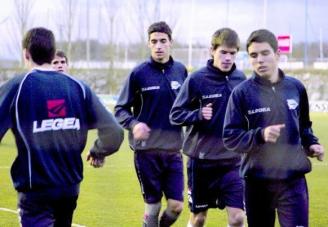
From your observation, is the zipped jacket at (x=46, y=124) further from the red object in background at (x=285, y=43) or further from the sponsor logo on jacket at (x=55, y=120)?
the red object in background at (x=285, y=43)

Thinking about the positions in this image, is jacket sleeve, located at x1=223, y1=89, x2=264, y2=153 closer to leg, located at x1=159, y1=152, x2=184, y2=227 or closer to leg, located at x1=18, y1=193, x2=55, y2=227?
leg, located at x1=18, y1=193, x2=55, y2=227

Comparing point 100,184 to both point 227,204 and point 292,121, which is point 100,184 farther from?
point 292,121

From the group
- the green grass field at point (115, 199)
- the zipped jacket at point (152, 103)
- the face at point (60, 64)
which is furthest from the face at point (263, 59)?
the green grass field at point (115, 199)

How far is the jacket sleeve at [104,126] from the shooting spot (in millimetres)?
4691

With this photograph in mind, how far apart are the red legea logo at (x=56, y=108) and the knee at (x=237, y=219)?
2.44m

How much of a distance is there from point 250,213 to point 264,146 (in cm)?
49

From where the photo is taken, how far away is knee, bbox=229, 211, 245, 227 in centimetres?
645

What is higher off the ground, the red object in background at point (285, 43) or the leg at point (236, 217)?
the red object in background at point (285, 43)

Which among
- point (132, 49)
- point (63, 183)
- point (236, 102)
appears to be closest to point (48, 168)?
point (63, 183)

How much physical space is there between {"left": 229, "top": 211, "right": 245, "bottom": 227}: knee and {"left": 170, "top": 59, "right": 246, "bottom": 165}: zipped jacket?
0.47 m

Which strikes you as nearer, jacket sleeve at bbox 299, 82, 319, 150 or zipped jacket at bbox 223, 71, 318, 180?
zipped jacket at bbox 223, 71, 318, 180

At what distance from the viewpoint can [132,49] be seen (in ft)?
128

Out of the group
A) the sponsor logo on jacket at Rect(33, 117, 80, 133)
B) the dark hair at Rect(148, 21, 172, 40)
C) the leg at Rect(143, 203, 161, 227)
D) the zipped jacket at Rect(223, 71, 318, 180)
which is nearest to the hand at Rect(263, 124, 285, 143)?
the zipped jacket at Rect(223, 71, 318, 180)

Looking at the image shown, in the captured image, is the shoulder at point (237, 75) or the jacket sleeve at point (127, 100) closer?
the shoulder at point (237, 75)
